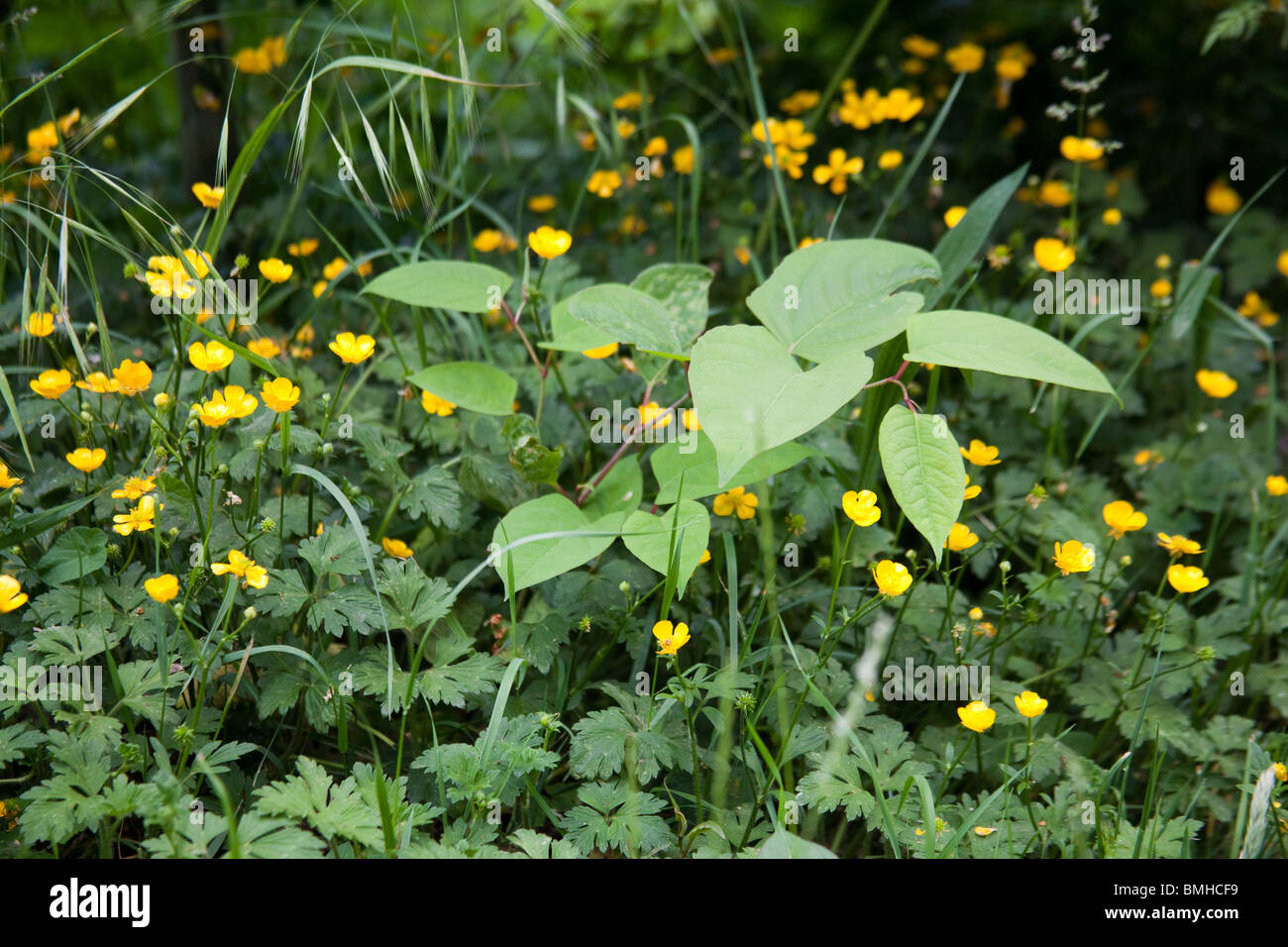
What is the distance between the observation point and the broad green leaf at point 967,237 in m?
2.11

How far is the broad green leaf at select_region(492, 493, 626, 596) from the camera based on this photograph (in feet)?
4.82

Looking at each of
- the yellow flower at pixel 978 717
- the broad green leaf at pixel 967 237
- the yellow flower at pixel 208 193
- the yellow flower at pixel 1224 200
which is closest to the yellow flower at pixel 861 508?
the yellow flower at pixel 978 717

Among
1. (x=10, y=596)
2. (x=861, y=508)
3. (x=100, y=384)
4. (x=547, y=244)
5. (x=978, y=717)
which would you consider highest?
(x=547, y=244)

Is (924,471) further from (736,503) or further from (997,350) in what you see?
(736,503)

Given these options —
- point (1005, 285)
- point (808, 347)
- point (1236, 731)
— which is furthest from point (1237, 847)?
point (1005, 285)

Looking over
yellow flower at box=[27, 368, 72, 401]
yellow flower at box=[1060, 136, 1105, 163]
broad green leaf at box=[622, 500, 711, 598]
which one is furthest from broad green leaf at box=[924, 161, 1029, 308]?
yellow flower at box=[27, 368, 72, 401]

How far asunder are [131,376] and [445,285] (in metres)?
0.55

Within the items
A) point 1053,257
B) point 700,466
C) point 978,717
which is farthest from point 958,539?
point 1053,257

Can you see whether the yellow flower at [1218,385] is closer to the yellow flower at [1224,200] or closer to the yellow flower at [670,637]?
the yellow flower at [1224,200]

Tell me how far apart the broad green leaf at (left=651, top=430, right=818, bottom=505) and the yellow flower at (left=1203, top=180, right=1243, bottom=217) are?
212 cm

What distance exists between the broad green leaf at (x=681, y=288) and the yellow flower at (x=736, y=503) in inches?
12.4

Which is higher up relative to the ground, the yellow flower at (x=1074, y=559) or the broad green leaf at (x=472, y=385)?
the broad green leaf at (x=472, y=385)

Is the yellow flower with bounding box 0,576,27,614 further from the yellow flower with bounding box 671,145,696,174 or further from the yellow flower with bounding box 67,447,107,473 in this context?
the yellow flower with bounding box 671,145,696,174

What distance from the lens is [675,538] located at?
1.47 meters
